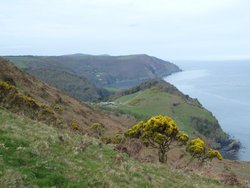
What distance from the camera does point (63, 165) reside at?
43.6 feet

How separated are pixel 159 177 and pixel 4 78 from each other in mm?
43313

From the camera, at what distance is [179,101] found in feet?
552

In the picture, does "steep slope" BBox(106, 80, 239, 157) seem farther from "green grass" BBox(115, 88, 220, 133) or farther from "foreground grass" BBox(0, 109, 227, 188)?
"foreground grass" BBox(0, 109, 227, 188)

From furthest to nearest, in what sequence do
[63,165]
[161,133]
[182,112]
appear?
[182,112] → [161,133] → [63,165]

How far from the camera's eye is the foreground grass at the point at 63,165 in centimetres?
1154

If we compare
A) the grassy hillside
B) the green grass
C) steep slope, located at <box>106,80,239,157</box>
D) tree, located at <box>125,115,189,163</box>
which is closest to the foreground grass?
tree, located at <box>125,115,189,163</box>

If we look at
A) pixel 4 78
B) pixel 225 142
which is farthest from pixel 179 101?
pixel 4 78

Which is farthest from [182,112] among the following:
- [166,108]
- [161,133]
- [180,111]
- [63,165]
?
[63,165]

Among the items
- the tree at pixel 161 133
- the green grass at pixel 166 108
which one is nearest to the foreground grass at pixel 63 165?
the tree at pixel 161 133

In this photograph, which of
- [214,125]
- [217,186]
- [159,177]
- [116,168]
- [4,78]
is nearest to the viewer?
[116,168]

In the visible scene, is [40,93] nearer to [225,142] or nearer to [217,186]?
[217,186]

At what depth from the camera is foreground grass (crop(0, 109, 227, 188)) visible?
37.9 ft

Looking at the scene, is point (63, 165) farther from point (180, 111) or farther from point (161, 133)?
point (180, 111)

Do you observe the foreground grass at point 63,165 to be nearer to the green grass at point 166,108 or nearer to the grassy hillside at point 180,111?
the grassy hillside at point 180,111
